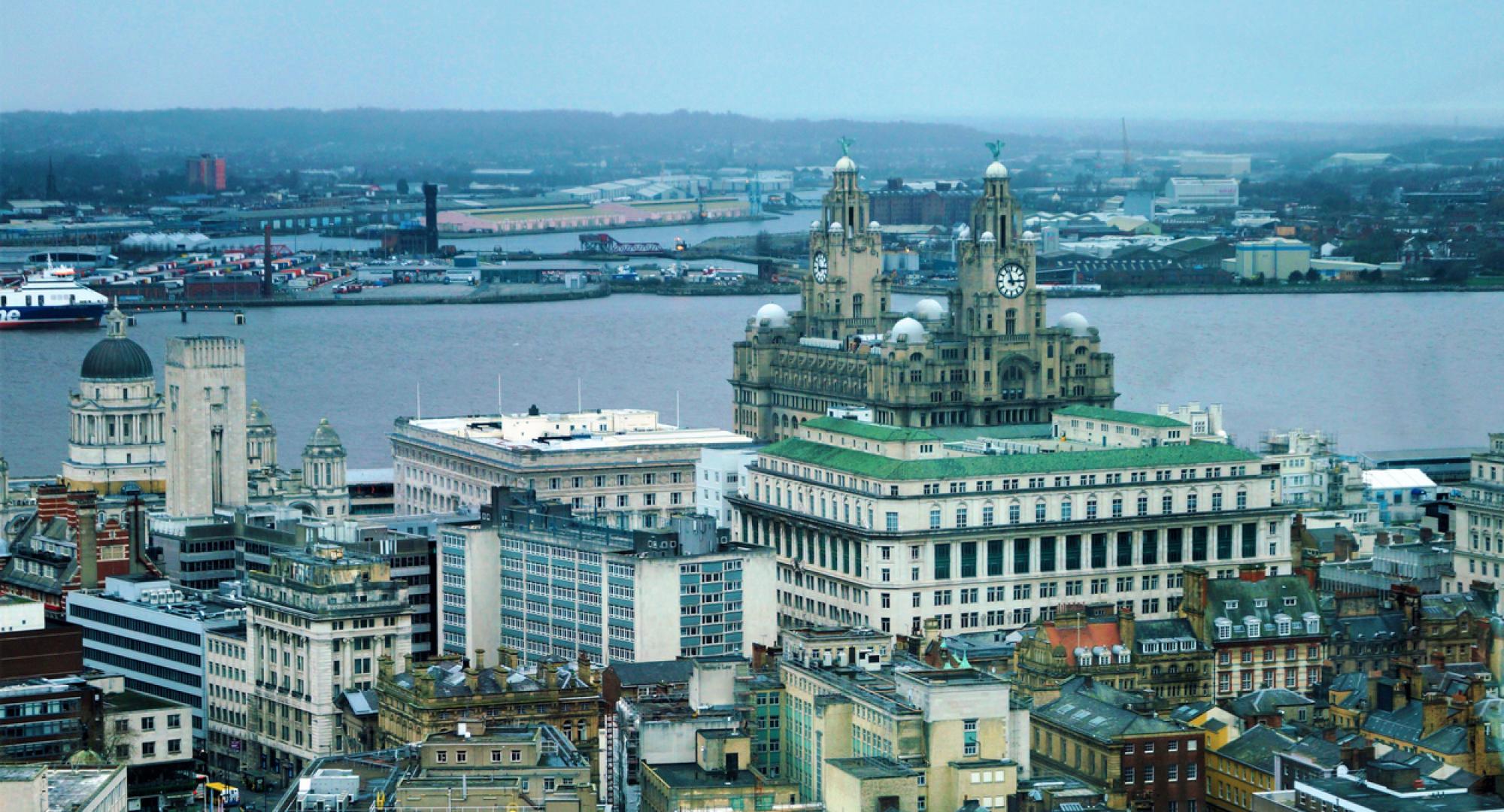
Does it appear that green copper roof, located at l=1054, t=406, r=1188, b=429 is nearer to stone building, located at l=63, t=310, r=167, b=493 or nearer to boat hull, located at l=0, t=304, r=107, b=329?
stone building, located at l=63, t=310, r=167, b=493

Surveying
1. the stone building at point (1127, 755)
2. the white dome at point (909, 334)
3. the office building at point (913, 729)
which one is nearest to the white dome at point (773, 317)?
the white dome at point (909, 334)

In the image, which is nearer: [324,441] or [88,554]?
[88,554]

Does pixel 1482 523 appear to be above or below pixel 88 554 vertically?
above

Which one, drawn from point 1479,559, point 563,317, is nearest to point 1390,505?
point 1479,559

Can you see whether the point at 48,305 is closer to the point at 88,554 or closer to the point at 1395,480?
the point at 1395,480

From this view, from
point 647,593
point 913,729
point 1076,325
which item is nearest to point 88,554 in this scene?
point 647,593

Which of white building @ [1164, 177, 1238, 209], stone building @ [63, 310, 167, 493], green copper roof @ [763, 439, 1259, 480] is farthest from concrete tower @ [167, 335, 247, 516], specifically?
white building @ [1164, 177, 1238, 209]

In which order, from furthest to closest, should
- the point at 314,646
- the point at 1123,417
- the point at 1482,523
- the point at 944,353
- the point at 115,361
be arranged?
the point at 944,353
the point at 115,361
the point at 1123,417
the point at 1482,523
the point at 314,646

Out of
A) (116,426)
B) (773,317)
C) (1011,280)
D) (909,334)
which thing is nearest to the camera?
(116,426)

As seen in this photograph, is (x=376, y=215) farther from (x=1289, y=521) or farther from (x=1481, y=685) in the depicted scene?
(x=1481, y=685)
